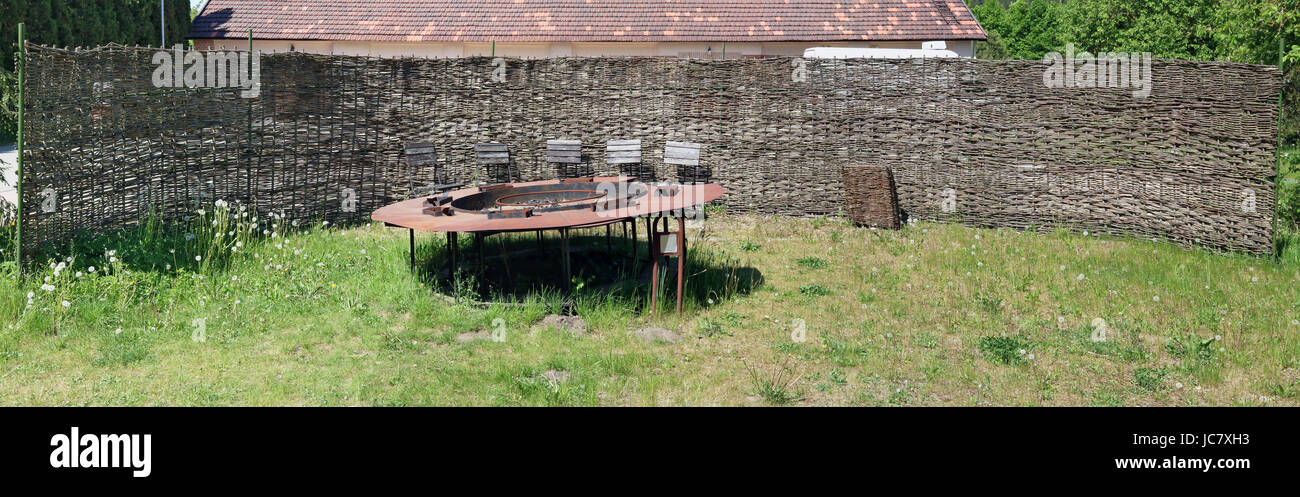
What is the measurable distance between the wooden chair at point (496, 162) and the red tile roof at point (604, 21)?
509 inches

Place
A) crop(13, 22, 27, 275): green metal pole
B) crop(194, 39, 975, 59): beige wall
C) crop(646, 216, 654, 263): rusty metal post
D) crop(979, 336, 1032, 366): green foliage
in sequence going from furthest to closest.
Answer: crop(194, 39, 975, 59): beige wall < crop(646, 216, 654, 263): rusty metal post < crop(13, 22, 27, 275): green metal pole < crop(979, 336, 1032, 366): green foliage

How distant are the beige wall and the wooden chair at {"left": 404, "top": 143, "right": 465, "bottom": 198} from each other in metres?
12.1

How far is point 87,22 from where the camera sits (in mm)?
24547

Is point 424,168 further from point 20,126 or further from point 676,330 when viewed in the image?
point 676,330

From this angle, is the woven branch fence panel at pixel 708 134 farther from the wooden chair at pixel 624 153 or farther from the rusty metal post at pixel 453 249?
the rusty metal post at pixel 453 249

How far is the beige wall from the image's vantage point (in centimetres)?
2511

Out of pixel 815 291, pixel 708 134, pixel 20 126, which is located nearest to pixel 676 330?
pixel 815 291

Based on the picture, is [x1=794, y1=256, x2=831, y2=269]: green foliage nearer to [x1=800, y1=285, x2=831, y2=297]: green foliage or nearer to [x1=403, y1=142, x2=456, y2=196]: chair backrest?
[x1=800, y1=285, x2=831, y2=297]: green foliage

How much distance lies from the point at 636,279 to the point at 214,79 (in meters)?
4.94

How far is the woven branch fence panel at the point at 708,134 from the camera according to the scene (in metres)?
9.12

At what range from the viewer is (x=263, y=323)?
→ 7.67 meters

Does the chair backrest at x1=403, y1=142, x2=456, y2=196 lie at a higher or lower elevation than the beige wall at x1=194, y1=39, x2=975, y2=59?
lower

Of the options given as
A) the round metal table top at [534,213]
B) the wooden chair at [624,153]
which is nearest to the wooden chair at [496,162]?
the wooden chair at [624,153]

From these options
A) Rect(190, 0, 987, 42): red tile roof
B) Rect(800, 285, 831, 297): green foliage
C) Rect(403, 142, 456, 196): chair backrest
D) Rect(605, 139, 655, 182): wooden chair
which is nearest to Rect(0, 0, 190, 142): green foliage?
Rect(190, 0, 987, 42): red tile roof
